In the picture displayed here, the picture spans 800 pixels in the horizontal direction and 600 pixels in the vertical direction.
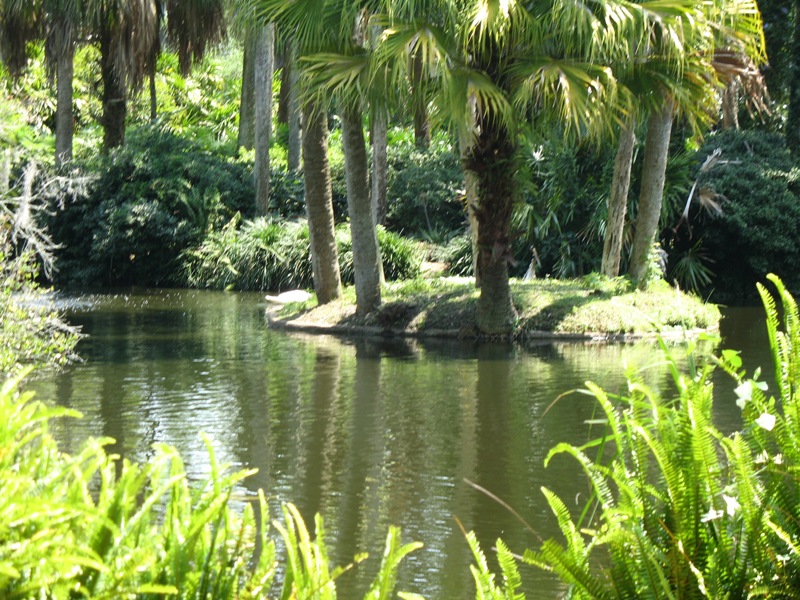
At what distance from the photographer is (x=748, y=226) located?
21.8 metres

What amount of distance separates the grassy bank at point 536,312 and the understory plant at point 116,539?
13153 mm

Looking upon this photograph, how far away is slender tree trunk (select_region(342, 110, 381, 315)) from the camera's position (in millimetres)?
16281

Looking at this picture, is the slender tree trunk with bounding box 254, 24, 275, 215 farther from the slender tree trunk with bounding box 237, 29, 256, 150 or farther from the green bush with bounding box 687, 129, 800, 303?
the green bush with bounding box 687, 129, 800, 303

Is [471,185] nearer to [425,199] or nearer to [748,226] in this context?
[748,226]

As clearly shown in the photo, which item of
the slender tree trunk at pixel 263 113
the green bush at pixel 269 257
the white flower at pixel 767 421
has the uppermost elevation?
the slender tree trunk at pixel 263 113

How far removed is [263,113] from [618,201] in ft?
36.1

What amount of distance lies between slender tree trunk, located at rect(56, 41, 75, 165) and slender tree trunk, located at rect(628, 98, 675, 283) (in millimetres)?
14069

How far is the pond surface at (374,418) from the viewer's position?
22.1 ft

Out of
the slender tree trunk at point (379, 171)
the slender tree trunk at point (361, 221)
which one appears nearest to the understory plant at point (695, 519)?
the slender tree trunk at point (361, 221)

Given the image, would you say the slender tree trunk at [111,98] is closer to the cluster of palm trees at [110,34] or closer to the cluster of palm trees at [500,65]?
the cluster of palm trees at [110,34]

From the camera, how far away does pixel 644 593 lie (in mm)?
2566

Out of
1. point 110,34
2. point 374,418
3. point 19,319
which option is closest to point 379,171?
point 110,34

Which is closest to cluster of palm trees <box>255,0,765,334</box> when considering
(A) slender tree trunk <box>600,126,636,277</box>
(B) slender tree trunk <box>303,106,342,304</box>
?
(B) slender tree trunk <box>303,106,342,304</box>

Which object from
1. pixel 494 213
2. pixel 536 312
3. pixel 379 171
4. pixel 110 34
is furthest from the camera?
pixel 110 34
